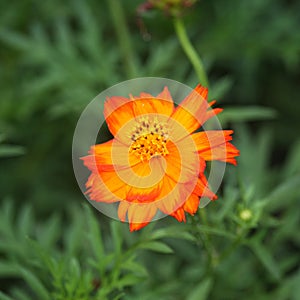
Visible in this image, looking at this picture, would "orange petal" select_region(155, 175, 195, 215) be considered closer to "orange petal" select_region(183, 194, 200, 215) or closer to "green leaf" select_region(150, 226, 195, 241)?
"orange petal" select_region(183, 194, 200, 215)

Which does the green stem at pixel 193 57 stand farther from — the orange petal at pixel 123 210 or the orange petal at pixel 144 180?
the orange petal at pixel 123 210

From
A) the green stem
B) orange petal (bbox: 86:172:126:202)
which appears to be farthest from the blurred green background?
orange petal (bbox: 86:172:126:202)

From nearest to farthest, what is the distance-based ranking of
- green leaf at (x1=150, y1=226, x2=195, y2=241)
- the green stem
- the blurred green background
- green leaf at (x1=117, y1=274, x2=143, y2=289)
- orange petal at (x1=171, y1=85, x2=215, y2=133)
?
orange petal at (x1=171, y1=85, x2=215, y2=133) → green leaf at (x1=150, y1=226, x2=195, y2=241) → green leaf at (x1=117, y1=274, x2=143, y2=289) → the green stem → the blurred green background

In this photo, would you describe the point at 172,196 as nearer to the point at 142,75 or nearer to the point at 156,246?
the point at 156,246

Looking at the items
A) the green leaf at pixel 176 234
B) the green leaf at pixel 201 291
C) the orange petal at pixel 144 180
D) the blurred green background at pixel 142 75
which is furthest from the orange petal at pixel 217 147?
the green leaf at pixel 201 291

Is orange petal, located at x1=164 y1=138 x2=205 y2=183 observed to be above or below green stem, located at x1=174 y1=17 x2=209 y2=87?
below

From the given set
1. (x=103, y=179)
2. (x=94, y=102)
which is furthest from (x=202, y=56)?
(x=103, y=179)

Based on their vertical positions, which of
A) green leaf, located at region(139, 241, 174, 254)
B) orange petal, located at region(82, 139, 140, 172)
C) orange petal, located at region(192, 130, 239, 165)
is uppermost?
orange petal, located at region(82, 139, 140, 172)
